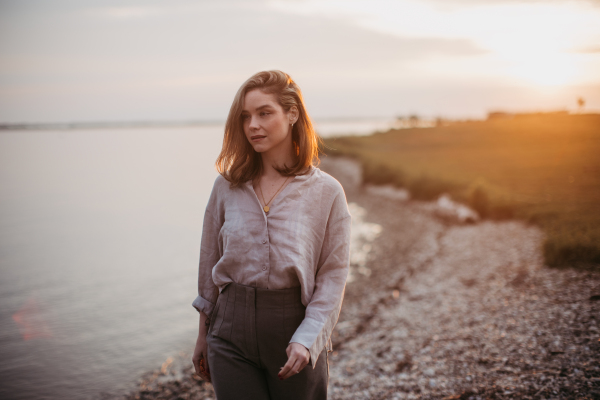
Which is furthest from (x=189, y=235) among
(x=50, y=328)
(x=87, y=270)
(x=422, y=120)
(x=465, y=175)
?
(x=422, y=120)

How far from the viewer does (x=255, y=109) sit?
235 centimetres

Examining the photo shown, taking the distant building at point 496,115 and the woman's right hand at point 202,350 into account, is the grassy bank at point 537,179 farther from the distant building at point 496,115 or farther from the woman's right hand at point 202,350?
the distant building at point 496,115

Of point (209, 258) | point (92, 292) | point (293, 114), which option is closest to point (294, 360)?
point (209, 258)

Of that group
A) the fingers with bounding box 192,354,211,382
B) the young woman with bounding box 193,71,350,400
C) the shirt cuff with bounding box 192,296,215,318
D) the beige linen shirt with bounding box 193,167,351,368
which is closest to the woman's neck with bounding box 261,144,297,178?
the young woman with bounding box 193,71,350,400

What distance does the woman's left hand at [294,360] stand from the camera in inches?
78.5

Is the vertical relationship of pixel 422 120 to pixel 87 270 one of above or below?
above

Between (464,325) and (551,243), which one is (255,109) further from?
(551,243)

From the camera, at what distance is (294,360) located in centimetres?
200

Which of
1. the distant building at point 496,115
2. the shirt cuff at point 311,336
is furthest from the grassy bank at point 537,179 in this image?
the distant building at point 496,115

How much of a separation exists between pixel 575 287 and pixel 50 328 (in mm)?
13214

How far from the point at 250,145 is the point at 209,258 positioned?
783mm

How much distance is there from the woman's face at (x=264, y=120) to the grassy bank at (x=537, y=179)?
2.48 m

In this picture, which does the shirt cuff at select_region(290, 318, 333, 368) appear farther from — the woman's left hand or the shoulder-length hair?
the shoulder-length hair

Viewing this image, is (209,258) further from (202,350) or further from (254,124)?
(254,124)
